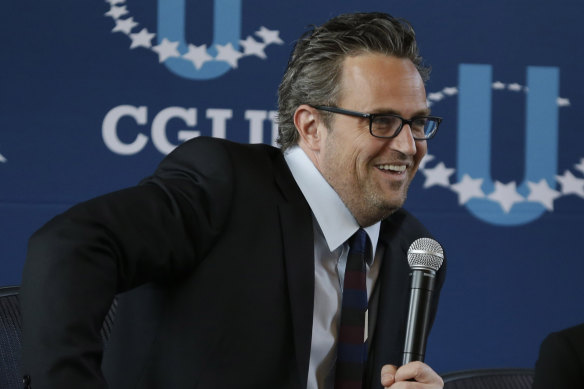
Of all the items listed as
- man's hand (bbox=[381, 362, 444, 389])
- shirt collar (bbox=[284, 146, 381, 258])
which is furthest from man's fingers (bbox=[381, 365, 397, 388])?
shirt collar (bbox=[284, 146, 381, 258])

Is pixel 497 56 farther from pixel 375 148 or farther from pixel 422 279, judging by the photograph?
pixel 422 279

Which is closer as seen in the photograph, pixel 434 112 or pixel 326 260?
pixel 326 260

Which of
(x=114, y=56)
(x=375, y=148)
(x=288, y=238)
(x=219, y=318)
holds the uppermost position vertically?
(x=114, y=56)

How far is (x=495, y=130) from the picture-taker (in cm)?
239

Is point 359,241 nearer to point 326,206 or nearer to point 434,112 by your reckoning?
point 326,206

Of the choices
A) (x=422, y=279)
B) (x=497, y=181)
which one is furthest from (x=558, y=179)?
(x=422, y=279)

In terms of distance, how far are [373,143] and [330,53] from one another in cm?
21

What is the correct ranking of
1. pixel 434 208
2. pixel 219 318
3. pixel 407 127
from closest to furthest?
pixel 219 318
pixel 407 127
pixel 434 208

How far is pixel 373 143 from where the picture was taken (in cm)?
134

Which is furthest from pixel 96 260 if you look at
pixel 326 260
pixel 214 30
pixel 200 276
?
pixel 214 30

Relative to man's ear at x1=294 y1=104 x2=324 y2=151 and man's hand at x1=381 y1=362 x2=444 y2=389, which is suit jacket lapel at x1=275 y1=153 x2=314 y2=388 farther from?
man's hand at x1=381 y1=362 x2=444 y2=389

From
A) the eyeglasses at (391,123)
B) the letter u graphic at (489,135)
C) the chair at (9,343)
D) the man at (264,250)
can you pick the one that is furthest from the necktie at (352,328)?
the letter u graphic at (489,135)

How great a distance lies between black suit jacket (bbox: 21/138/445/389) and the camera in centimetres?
99

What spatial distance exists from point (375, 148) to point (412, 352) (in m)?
0.48
